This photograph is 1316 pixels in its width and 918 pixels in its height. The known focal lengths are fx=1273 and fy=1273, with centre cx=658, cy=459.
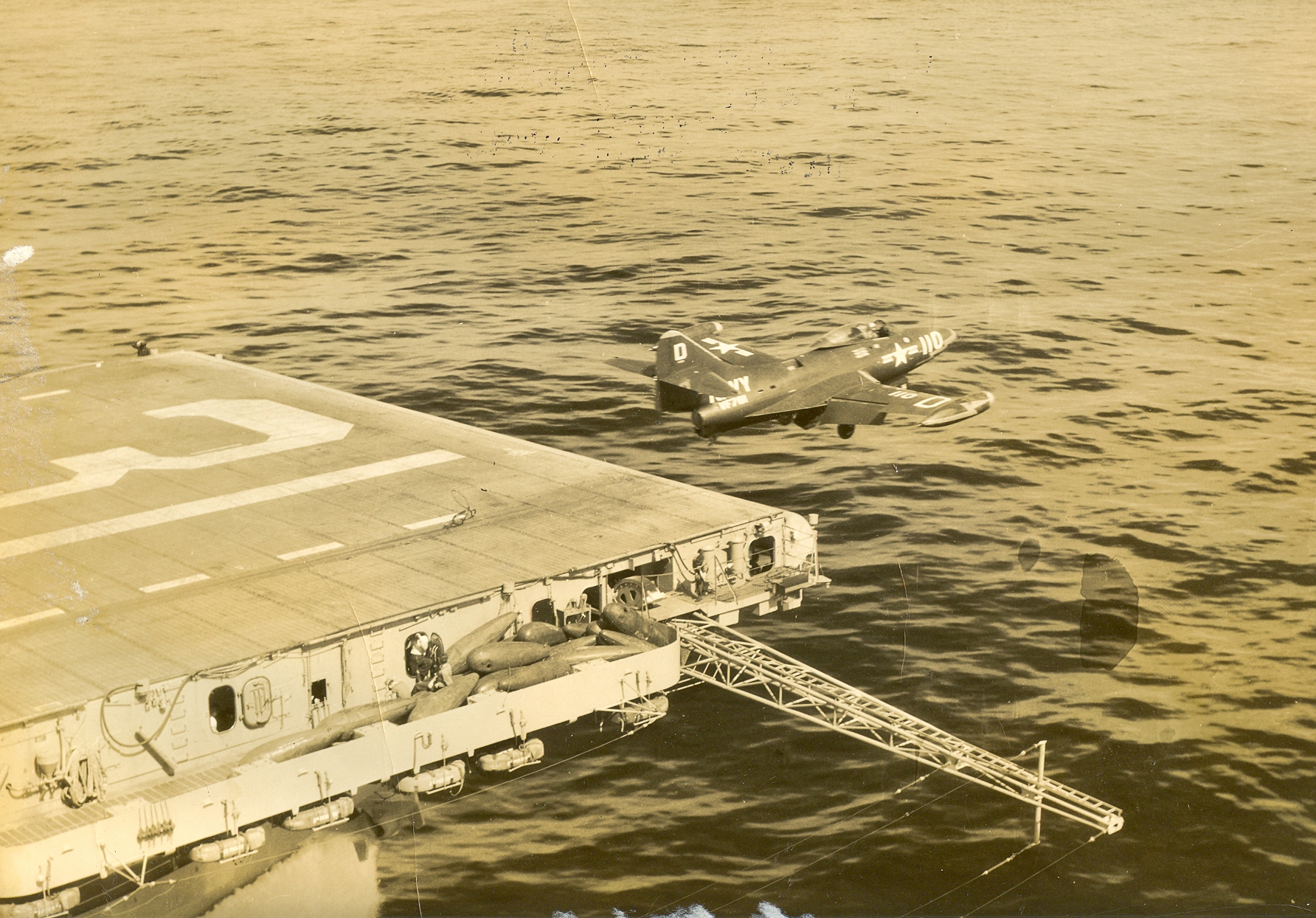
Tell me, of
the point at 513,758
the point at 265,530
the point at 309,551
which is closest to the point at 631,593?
the point at 513,758

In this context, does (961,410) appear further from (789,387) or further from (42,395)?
(42,395)

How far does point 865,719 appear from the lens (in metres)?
46.0

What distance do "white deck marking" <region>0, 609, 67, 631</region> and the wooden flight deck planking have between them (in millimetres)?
77

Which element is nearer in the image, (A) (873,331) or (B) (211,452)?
(B) (211,452)

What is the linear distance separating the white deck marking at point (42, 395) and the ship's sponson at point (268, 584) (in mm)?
2664

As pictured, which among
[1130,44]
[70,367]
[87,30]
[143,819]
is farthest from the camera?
[1130,44]

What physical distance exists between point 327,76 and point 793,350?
405 feet

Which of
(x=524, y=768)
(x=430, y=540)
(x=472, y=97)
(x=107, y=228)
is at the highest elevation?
(x=472, y=97)

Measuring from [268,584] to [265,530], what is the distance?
6027 millimetres

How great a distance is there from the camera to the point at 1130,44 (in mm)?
189625

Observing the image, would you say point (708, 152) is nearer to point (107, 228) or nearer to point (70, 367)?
point (107, 228)

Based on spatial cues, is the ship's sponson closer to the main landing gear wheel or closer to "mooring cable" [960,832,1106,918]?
the main landing gear wheel

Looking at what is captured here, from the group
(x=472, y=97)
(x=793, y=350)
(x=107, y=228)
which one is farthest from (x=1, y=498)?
(x=472, y=97)

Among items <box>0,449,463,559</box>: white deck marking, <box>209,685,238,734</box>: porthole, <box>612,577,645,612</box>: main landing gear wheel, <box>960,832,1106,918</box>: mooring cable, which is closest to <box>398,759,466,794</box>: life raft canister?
<box>209,685,238,734</box>: porthole
